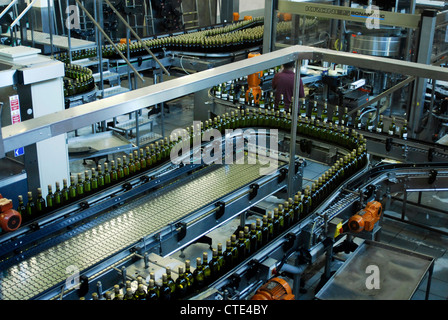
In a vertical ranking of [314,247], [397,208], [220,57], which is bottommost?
[397,208]

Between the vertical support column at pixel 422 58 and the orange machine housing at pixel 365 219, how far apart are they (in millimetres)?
3346

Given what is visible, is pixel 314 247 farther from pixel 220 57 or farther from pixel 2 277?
pixel 220 57

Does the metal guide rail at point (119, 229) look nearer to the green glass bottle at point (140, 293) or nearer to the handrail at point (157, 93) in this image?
the green glass bottle at point (140, 293)

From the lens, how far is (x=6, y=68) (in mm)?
4812

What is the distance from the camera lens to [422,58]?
6.86 metres

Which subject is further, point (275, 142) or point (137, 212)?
point (275, 142)

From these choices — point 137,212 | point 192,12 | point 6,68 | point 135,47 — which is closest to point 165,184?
point 137,212

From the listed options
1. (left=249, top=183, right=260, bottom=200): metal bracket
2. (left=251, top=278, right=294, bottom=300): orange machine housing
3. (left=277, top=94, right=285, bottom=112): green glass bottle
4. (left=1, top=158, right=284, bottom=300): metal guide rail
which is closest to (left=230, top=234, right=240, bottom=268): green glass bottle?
(left=251, top=278, right=294, bottom=300): orange machine housing

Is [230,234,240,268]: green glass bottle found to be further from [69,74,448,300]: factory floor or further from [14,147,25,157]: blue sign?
[14,147,25,157]: blue sign

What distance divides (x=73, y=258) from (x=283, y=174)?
6.92ft

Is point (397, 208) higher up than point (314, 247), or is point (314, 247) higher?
point (314, 247)

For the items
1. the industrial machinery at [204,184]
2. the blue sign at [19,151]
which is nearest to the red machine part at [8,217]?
the industrial machinery at [204,184]

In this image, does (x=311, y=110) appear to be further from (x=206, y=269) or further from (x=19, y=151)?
(x=206, y=269)

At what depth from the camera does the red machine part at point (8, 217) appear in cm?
340
